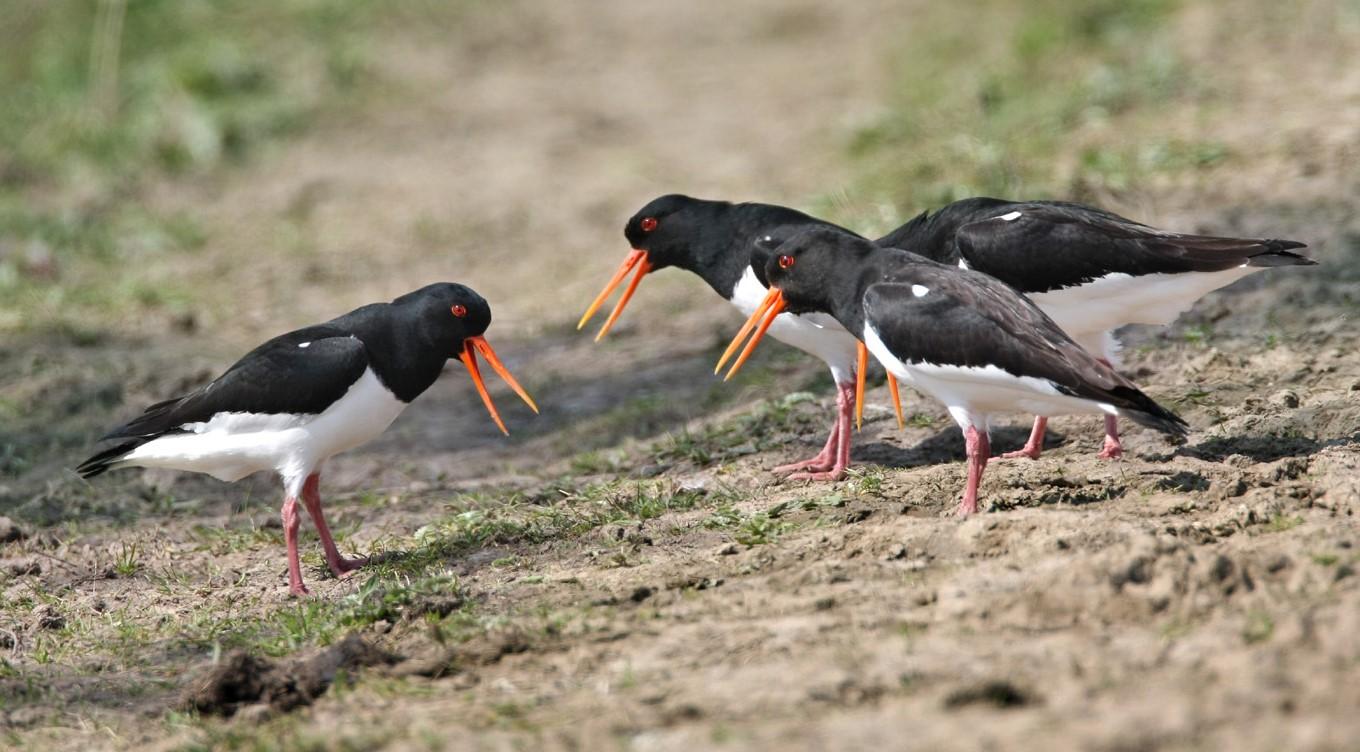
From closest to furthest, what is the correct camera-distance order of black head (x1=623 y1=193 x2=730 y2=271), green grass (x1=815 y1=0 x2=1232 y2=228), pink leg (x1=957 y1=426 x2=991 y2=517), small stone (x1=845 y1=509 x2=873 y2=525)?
1. pink leg (x1=957 y1=426 x2=991 y2=517)
2. small stone (x1=845 y1=509 x2=873 y2=525)
3. black head (x1=623 y1=193 x2=730 y2=271)
4. green grass (x1=815 y1=0 x2=1232 y2=228)

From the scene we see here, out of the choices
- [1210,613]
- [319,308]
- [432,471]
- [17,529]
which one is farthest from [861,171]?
[1210,613]

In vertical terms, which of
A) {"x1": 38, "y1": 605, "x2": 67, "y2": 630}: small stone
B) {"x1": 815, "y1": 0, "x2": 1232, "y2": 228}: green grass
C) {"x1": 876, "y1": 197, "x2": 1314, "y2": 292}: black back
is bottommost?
{"x1": 38, "y1": 605, "x2": 67, "y2": 630}: small stone

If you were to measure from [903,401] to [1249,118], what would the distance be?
15.3ft

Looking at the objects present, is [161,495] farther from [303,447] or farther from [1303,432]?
[1303,432]

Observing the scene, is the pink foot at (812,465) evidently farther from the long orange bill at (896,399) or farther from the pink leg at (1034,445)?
the pink leg at (1034,445)

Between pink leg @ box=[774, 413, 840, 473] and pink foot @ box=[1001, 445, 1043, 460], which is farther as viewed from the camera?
pink leg @ box=[774, 413, 840, 473]

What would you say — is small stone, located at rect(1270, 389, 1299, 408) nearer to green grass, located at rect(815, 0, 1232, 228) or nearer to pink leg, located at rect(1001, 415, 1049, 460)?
pink leg, located at rect(1001, 415, 1049, 460)

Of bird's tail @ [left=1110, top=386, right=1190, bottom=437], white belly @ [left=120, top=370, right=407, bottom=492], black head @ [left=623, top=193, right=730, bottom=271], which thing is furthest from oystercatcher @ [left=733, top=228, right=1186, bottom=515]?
white belly @ [left=120, top=370, right=407, bottom=492]

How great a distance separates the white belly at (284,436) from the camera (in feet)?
19.9

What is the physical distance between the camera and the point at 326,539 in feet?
20.2

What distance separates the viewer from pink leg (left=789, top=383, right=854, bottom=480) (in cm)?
655

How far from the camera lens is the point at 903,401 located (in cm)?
748

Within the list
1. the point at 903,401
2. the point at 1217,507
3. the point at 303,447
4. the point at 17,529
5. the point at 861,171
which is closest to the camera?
the point at 1217,507

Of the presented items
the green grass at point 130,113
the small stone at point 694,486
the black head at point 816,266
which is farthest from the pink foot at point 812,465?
the green grass at point 130,113
